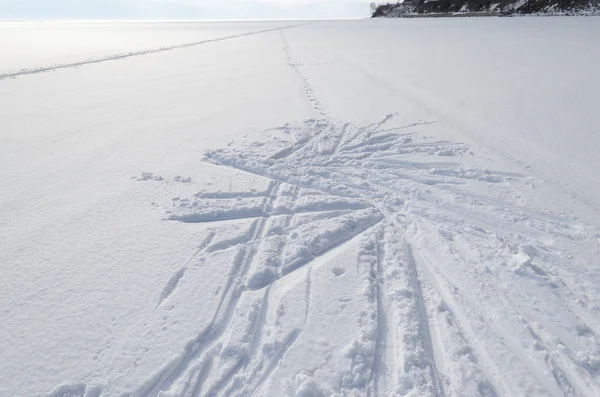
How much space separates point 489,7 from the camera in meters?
31.7

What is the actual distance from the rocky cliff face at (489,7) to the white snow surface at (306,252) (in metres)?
23.3

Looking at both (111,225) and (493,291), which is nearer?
(493,291)

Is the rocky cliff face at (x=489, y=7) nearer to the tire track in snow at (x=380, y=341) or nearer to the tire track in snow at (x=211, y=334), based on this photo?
the tire track in snow at (x=380, y=341)

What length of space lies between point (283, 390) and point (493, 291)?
4.35ft

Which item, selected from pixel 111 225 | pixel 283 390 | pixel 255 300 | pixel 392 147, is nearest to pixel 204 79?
pixel 392 147

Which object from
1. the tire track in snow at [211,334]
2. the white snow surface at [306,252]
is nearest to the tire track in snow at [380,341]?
the white snow surface at [306,252]

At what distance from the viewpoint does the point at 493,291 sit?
216 centimetres

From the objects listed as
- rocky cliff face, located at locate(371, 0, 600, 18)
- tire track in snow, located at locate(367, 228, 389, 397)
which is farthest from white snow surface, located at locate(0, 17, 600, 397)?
rocky cliff face, located at locate(371, 0, 600, 18)

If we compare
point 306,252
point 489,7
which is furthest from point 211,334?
point 489,7

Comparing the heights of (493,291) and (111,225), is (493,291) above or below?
below

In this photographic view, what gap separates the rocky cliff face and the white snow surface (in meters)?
23.3

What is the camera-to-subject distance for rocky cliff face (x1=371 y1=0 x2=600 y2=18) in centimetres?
2253

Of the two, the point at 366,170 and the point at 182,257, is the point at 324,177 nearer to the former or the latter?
the point at 366,170

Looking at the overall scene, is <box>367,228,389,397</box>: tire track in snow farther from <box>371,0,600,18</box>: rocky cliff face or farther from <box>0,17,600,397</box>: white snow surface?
<box>371,0,600,18</box>: rocky cliff face
